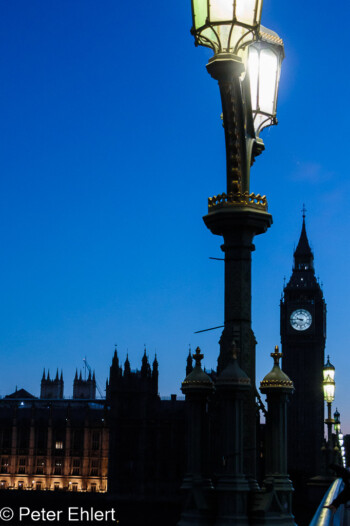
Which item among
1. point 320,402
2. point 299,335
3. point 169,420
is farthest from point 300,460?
point 169,420

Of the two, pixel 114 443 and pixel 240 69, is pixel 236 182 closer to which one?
pixel 240 69

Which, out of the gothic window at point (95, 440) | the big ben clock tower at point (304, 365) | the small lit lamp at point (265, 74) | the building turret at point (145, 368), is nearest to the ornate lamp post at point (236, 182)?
the small lit lamp at point (265, 74)

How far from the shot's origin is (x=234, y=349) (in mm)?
9375

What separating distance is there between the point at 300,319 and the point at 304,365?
1074 cm

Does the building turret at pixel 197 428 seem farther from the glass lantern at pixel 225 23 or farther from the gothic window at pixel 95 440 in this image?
the gothic window at pixel 95 440

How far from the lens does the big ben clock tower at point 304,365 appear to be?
530ft

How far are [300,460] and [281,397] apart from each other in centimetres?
15721

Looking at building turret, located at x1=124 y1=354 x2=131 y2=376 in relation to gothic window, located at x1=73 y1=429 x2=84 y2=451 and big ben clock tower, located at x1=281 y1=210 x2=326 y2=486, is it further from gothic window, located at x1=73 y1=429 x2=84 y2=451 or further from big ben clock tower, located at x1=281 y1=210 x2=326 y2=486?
big ben clock tower, located at x1=281 y1=210 x2=326 y2=486

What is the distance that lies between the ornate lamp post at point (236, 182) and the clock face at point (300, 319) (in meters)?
161

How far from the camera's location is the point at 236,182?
10.1 metres

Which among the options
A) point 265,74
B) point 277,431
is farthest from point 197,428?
point 265,74

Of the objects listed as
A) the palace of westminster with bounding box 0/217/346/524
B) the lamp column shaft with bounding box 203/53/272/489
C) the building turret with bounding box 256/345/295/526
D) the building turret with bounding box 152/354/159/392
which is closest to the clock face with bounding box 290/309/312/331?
the palace of westminster with bounding box 0/217/346/524

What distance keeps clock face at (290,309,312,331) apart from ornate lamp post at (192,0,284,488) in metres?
161

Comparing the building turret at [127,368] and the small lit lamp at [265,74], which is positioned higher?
the building turret at [127,368]
